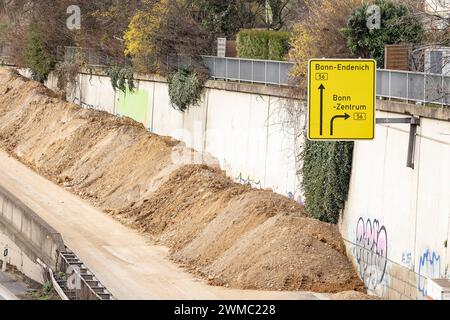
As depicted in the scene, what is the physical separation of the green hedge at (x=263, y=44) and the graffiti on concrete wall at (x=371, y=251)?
51.3 ft

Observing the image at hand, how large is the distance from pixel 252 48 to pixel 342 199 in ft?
52.7

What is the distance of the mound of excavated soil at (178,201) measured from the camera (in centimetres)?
3497

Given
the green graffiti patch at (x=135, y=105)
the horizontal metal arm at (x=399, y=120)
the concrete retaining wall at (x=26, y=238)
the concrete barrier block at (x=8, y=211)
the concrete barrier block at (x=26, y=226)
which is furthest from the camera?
the green graffiti patch at (x=135, y=105)

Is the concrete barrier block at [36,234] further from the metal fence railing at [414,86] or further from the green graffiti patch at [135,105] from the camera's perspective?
the green graffiti patch at [135,105]

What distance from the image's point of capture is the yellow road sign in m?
29.8

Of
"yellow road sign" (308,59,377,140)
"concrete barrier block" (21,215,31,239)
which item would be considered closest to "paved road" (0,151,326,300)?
"concrete barrier block" (21,215,31,239)

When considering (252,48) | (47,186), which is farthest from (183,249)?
(47,186)

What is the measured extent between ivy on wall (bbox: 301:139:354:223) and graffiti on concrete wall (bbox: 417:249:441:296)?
6191mm

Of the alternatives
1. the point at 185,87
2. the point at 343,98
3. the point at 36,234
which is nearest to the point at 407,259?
the point at 343,98

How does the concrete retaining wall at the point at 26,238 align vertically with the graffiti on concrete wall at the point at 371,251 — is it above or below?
below

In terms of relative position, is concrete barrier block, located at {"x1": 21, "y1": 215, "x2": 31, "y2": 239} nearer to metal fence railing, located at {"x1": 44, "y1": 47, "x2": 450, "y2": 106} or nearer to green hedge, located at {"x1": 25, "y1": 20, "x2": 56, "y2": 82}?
metal fence railing, located at {"x1": 44, "y1": 47, "x2": 450, "y2": 106}

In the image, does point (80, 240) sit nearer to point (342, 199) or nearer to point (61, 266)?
point (61, 266)

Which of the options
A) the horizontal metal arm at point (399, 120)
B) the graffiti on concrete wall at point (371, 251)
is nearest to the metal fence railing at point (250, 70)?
the graffiti on concrete wall at point (371, 251)

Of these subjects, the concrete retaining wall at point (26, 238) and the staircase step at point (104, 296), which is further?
the concrete retaining wall at point (26, 238)
